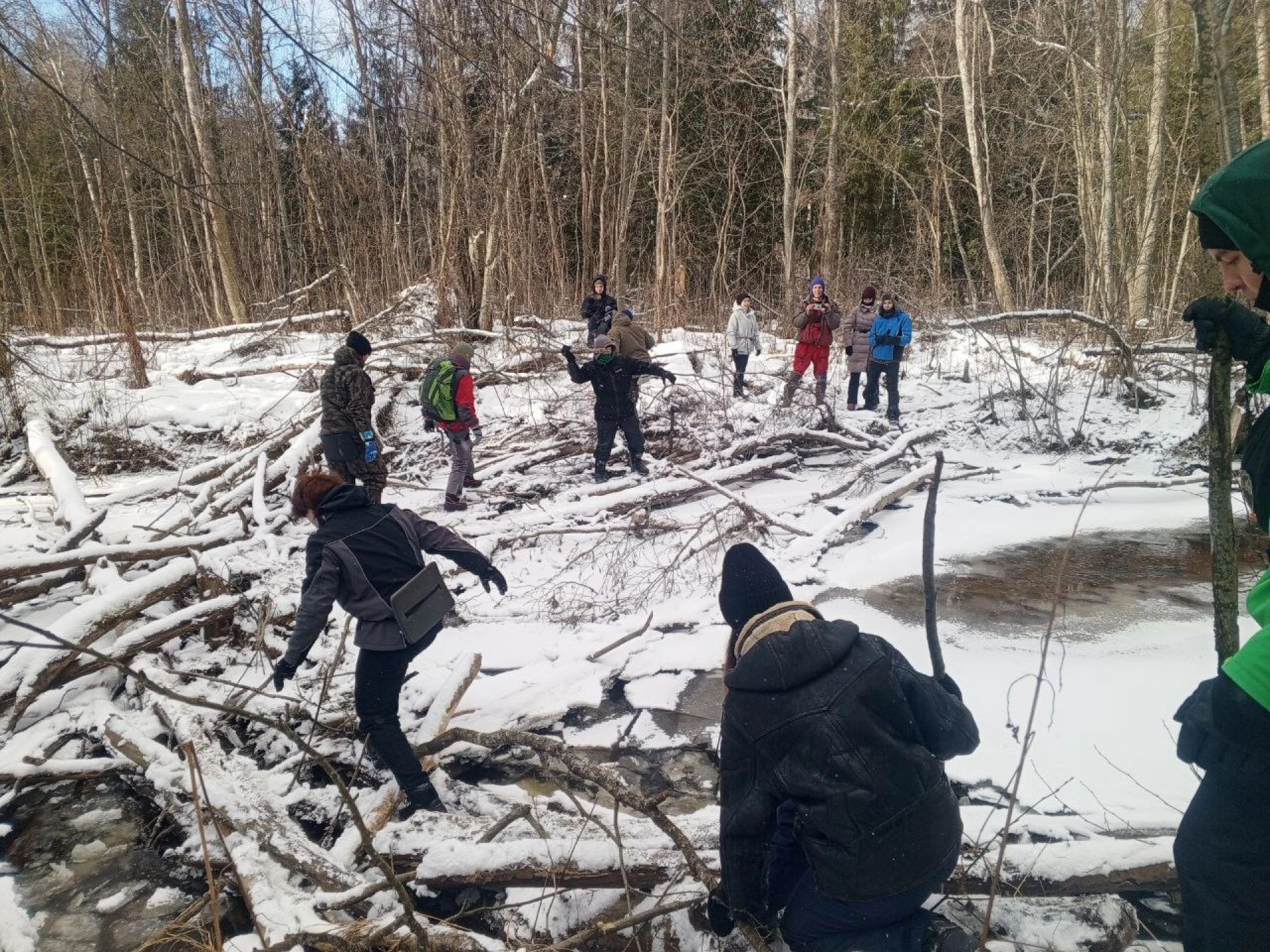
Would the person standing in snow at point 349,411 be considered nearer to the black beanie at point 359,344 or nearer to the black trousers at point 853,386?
the black beanie at point 359,344

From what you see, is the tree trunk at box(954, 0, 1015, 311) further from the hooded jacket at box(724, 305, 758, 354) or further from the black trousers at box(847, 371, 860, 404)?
the hooded jacket at box(724, 305, 758, 354)

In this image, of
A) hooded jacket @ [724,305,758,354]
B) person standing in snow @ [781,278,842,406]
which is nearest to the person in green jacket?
person standing in snow @ [781,278,842,406]

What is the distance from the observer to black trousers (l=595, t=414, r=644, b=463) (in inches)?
286

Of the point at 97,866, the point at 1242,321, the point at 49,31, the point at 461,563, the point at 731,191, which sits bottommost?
the point at 97,866

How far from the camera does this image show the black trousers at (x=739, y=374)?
9.72m

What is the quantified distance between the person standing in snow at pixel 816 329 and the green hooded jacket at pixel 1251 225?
7666mm

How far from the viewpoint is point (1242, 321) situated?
172 cm

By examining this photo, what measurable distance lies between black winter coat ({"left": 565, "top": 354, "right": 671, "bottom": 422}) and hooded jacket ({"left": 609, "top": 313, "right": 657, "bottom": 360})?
0.56 feet

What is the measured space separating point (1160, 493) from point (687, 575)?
16.6 feet

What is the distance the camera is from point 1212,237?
1.50 m

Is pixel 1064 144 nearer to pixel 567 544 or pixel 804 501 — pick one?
pixel 804 501

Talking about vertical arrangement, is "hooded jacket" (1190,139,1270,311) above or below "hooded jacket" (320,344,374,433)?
above

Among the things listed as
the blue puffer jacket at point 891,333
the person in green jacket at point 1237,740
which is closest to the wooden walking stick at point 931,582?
the person in green jacket at point 1237,740

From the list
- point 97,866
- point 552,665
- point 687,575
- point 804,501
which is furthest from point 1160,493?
point 97,866
